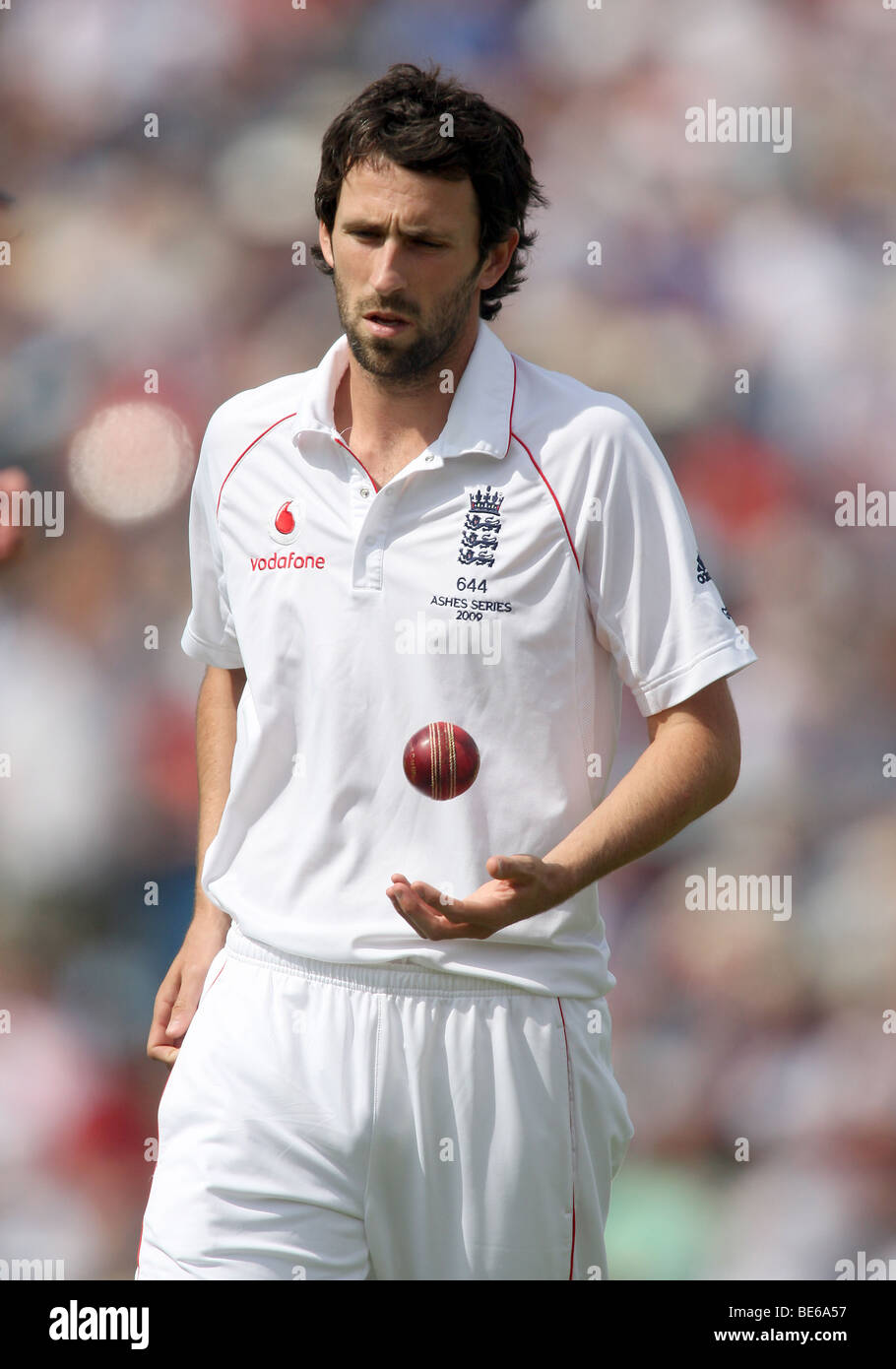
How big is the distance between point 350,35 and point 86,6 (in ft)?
1.72

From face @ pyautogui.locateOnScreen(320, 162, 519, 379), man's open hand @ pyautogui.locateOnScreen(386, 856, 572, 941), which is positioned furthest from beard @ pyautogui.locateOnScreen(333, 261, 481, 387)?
man's open hand @ pyautogui.locateOnScreen(386, 856, 572, 941)

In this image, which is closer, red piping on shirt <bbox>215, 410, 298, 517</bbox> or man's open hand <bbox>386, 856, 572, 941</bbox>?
man's open hand <bbox>386, 856, 572, 941</bbox>

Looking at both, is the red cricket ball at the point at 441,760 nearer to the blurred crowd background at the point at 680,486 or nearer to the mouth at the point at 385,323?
the mouth at the point at 385,323

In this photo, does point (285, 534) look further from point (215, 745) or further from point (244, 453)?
point (215, 745)

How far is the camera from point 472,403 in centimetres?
193

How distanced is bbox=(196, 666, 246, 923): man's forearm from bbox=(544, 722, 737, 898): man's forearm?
0.62 metres

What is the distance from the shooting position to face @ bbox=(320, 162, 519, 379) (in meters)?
1.88

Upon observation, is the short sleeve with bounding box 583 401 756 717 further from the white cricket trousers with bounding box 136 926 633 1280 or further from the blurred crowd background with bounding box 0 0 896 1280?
the blurred crowd background with bounding box 0 0 896 1280

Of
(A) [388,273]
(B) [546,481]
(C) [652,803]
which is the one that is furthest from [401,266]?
(C) [652,803]

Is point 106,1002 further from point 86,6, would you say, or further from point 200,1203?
point 86,6

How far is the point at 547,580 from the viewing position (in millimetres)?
1860

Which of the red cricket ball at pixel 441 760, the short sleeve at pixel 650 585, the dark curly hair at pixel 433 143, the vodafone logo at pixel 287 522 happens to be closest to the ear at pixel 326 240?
the dark curly hair at pixel 433 143

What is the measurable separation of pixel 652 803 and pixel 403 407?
60cm

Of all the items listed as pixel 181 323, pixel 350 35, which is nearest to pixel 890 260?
pixel 350 35
